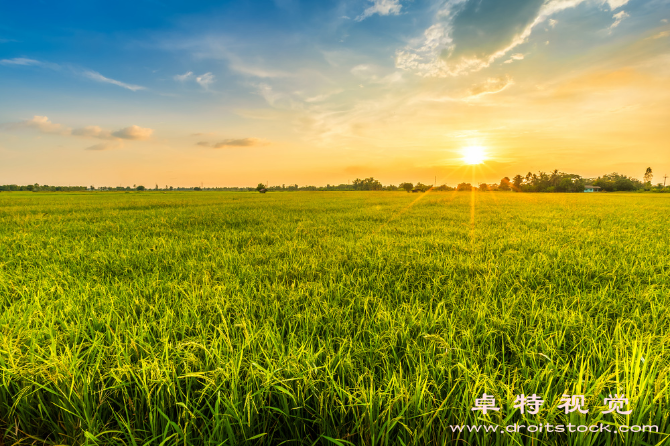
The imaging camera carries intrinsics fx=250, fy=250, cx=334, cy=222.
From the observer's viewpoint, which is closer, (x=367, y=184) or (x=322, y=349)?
(x=322, y=349)

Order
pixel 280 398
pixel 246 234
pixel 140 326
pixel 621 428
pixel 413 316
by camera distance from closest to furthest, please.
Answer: pixel 621 428 → pixel 280 398 → pixel 140 326 → pixel 413 316 → pixel 246 234

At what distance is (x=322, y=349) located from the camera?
1.36 metres

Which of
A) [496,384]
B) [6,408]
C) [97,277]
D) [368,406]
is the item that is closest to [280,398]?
[368,406]

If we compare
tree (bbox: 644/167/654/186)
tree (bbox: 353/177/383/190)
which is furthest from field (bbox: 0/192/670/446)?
tree (bbox: 644/167/654/186)

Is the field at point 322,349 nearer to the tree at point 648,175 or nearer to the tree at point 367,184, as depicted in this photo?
the tree at point 367,184

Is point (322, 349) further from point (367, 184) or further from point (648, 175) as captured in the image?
point (648, 175)

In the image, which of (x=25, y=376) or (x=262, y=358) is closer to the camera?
(x=25, y=376)

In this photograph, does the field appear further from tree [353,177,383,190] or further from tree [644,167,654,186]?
tree [644,167,654,186]

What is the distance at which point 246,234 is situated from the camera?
17.9 feet

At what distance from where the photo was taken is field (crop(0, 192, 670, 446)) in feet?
3.34

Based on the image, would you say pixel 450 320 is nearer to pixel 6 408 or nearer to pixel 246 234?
pixel 6 408

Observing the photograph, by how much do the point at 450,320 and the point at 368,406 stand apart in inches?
39.0

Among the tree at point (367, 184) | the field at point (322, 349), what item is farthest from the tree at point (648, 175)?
the field at point (322, 349)

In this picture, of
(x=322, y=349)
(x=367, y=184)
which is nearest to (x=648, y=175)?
(x=367, y=184)
